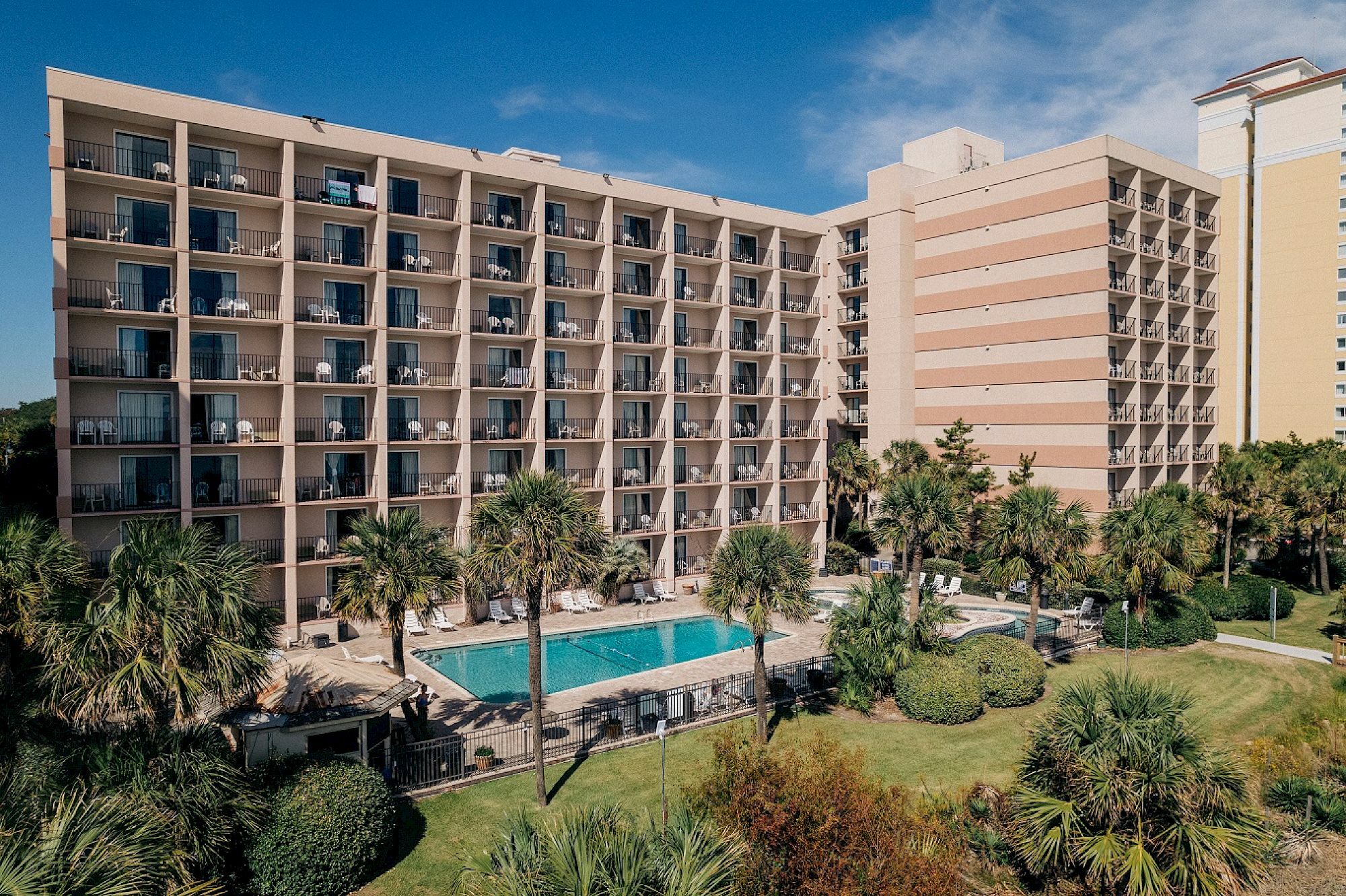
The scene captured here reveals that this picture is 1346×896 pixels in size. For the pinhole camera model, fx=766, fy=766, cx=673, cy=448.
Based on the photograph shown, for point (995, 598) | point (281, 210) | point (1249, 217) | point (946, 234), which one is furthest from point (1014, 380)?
point (281, 210)

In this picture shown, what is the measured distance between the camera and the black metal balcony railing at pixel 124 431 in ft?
91.8

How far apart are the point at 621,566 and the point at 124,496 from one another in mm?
20900

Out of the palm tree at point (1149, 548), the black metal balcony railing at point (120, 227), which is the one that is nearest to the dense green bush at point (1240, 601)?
the palm tree at point (1149, 548)

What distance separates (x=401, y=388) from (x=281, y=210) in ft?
28.0

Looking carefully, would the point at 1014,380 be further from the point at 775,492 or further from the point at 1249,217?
the point at 1249,217

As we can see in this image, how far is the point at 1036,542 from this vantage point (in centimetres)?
2728

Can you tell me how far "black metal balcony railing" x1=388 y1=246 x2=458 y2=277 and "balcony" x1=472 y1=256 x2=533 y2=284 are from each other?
116 centimetres

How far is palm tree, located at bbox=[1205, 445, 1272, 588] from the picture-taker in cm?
3881

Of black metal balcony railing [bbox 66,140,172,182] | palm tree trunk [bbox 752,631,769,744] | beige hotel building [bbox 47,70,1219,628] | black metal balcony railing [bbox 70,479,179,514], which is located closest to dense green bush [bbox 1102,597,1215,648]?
beige hotel building [bbox 47,70,1219,628]

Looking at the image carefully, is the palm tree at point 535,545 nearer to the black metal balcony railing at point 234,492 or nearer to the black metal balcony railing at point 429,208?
the black metal balcony railing at point 234,492

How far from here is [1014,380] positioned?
4606cm

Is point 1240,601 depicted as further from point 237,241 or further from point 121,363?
point 121,363

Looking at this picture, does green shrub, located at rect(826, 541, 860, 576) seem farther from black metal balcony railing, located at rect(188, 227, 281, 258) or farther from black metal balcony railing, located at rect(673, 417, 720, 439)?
black metal balcony railing, located at rect(188, 227, 281, 258)

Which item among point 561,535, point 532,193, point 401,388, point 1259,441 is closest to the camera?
point 561,535
